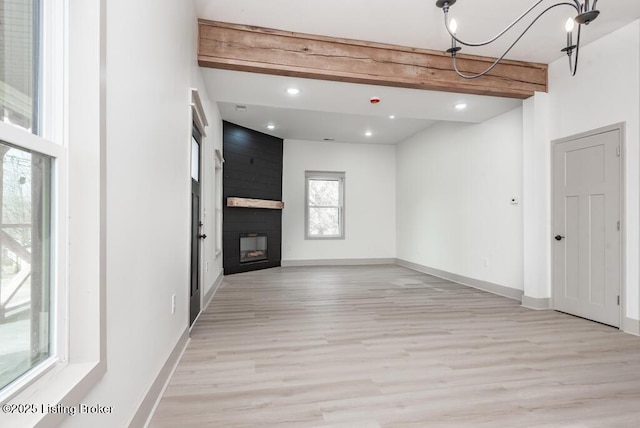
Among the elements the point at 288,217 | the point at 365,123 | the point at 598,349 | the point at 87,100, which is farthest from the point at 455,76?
the point at 288,217

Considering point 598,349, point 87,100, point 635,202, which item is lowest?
point 598,349

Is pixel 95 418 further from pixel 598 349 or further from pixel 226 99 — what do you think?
pixel 226 99

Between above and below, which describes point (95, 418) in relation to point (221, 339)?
above

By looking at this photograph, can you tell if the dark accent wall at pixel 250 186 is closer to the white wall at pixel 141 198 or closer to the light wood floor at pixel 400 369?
the light wood floor at pixel 400 369

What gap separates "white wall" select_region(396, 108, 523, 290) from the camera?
450cm

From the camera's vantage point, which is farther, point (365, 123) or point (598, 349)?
point (365, 123)

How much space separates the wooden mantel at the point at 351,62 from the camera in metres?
3.12

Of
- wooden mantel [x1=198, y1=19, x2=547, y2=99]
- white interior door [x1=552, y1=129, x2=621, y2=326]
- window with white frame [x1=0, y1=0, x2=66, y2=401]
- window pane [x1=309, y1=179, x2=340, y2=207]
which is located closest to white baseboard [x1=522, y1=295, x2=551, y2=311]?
white interior door [x1=552, y1=129, x2=621, y2=326]

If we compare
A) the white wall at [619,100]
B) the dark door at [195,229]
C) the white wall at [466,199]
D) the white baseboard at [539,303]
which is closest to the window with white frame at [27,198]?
the dark door at [195,229]

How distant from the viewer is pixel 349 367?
229 centimetres

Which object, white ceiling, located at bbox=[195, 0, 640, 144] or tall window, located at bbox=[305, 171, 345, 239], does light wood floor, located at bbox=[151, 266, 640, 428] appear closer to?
white ceiling, located at bbox=[195, 0, 640, 144]

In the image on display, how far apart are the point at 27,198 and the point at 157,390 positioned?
4.62ft

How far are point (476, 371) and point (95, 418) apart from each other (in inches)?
87.4

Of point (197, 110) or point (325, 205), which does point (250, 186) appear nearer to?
point (325, 205)
